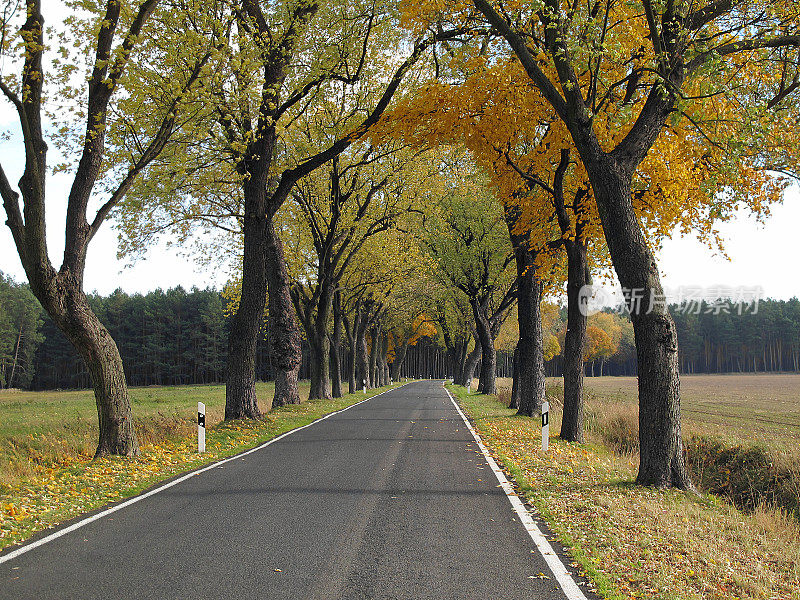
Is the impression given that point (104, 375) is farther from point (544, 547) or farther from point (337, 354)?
point (337, 354)

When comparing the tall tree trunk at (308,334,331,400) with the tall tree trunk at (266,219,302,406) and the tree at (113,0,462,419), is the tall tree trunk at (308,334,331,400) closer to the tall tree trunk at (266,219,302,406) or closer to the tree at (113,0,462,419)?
the tall tree trunk at (266,219,302,406)

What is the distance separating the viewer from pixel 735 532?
6.46 meters

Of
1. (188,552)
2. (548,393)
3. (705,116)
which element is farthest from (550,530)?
(548,393)

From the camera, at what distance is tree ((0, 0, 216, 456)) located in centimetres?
993

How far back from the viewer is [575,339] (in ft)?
44.6

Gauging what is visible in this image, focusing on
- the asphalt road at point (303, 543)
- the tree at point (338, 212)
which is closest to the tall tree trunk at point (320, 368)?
the tree at point (338, 212)

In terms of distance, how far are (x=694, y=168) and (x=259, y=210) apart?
10.7 meters

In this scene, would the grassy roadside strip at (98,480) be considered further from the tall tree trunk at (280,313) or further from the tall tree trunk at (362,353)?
the tall tree trunk at (362,353)

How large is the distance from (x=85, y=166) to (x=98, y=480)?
5.35 meters

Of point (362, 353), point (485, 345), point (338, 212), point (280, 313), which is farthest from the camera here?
point (362, 353)

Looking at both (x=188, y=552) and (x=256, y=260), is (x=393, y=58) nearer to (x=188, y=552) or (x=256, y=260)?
(x=256, y=260)

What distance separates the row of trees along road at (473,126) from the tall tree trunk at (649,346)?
26mm

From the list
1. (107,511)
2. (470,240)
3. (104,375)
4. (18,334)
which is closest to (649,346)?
(107,511)

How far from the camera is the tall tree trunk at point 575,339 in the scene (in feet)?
44.5
